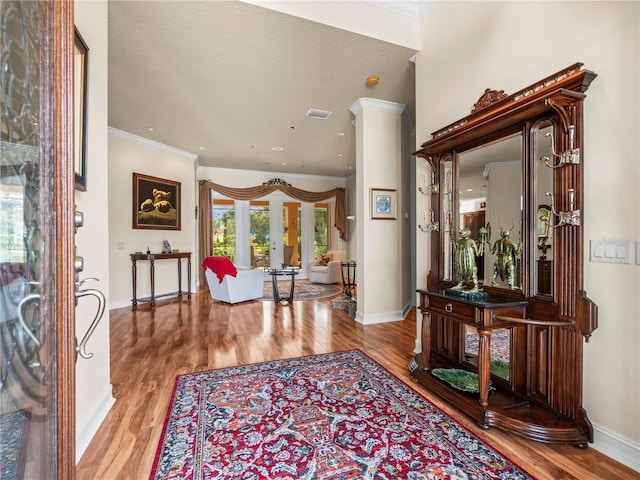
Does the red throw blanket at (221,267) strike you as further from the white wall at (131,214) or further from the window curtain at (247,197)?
the window curtain at (247,197)

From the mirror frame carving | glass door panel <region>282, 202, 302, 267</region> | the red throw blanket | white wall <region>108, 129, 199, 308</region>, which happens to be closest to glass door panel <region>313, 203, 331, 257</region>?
glass door panel <region>282, 202, 302, 267</region>

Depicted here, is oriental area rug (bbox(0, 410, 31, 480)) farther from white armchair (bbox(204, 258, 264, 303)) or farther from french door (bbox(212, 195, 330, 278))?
french door (bbox(212, 195, 330, 278))

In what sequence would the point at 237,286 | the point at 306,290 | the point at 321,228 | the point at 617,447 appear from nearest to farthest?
the point at 617,447
the point at 237,286
the point at 306,290
the point at 321,228

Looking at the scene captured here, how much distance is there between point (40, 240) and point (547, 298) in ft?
7.72

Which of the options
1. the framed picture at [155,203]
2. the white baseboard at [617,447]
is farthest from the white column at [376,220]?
the framed picture at [155,203]

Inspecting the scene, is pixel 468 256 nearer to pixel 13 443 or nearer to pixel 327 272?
pixel 13 443

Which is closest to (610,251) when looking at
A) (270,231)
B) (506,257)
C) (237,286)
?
(506,257)

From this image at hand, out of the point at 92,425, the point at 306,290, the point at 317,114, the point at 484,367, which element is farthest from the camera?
the point at 306,290

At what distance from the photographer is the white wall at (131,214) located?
207 inches

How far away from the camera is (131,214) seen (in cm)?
555

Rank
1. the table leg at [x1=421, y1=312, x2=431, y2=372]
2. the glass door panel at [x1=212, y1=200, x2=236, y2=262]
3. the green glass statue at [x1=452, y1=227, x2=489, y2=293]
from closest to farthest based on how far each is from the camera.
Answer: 1. the green glass statue at [x1=452, y1=227, x2=489, y2=293]
2. the table leg at [x1=421, y1=312, x2=431, y2=372]
3. the glass door panel at [x1=212, y1=200, x2=236, y2=262]

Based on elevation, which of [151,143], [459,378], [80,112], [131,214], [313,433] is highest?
[151,143]

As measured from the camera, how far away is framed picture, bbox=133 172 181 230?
18.4 ft

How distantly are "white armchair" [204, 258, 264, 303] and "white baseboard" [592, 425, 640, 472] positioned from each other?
473cm
